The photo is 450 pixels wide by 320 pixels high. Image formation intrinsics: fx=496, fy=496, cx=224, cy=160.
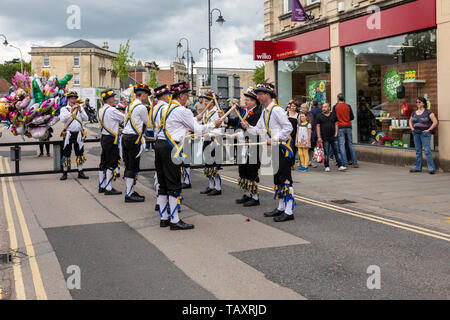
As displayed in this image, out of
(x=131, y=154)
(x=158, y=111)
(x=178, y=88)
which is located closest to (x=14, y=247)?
(x=158, y=111)

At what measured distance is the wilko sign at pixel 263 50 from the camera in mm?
20828

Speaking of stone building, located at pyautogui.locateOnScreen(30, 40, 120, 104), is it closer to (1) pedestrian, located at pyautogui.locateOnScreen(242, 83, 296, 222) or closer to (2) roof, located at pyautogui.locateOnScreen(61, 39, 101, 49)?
(2) roof, located at pyautogui.locateOnScreen(61, 39, 101, 49)

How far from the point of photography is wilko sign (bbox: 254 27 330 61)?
58.8 ft

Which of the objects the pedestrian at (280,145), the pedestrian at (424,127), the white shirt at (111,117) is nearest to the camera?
the pedestrian at (280,145)

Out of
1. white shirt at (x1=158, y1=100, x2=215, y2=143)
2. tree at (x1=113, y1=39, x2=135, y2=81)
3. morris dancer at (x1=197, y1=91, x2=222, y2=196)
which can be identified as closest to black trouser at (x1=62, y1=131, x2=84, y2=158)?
morris dancer at (x1=197, y1=91, x2=222, y2=196)

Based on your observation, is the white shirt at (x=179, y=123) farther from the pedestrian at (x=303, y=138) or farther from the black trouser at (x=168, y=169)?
the pedestrian at (x=303, y=138)

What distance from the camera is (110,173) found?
1048cm

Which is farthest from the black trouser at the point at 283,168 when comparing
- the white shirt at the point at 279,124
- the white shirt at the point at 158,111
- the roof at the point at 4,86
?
the roof at the point at 4,86

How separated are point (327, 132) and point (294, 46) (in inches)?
276

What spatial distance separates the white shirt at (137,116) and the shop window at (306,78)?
10.4 metres
